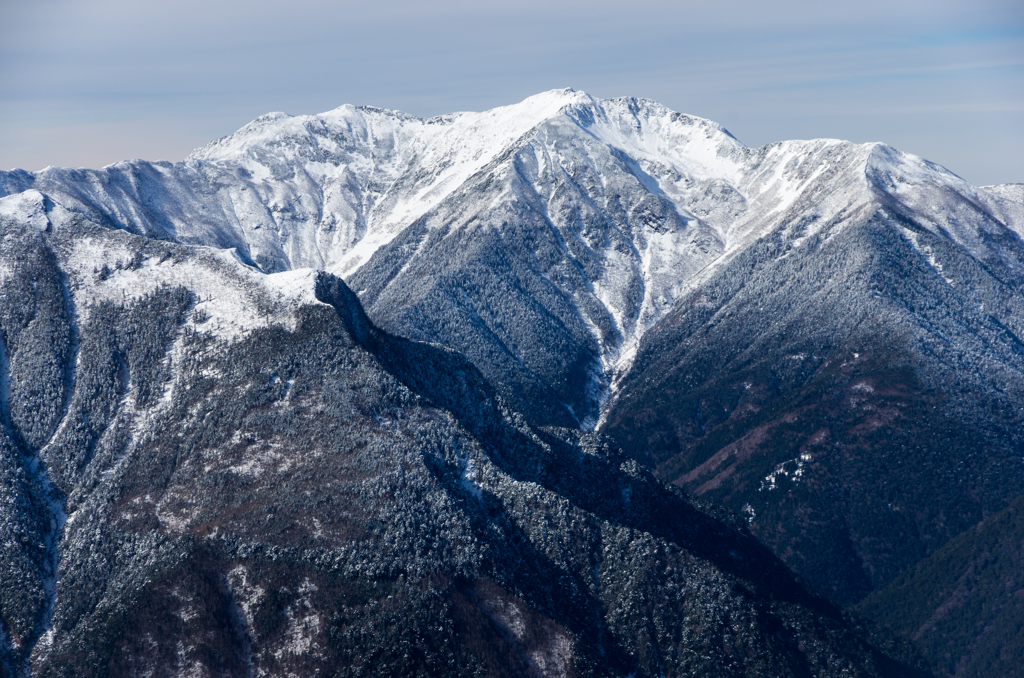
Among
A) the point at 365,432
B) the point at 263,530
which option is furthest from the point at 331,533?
the point at 365,432

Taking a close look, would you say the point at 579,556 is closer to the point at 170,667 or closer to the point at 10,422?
the point at 170,667

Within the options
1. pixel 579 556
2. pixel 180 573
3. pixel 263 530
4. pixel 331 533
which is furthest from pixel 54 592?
pixel 579 556

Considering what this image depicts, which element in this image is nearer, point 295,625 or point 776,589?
point 295,625

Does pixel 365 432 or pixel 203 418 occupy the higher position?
pixel 203 418

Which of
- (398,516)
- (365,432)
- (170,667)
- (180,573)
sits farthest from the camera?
(365,432)

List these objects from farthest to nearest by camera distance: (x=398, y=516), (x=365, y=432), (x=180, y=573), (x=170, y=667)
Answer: (x=365, y=432) → (x=398, y=516) → (x=180, y=573) → (x=170, y=667)

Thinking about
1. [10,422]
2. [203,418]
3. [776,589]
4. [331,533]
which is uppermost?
[10,422]
